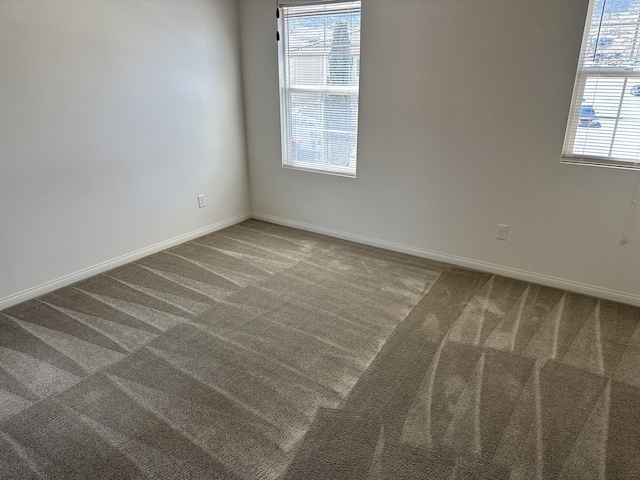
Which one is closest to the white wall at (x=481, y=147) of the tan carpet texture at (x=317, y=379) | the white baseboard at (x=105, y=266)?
the tan carpet texture at (x=317, y=379)

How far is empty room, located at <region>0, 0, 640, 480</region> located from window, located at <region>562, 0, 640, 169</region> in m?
0.01

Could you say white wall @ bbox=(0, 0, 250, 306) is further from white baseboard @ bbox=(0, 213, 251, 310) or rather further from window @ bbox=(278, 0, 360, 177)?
window @ bbox=(278, 0, 360, 177)

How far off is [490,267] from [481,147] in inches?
37.3

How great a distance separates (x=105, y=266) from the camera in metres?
3.28

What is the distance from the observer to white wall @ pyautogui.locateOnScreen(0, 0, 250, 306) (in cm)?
263

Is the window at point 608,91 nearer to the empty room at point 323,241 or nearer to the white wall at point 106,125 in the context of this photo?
the empty room at point 323,241

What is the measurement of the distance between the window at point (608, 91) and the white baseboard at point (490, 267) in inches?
34.4

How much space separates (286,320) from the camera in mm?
2635

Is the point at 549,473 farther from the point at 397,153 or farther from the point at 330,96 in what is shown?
the point at 330,96

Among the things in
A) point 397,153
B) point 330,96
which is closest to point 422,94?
point 397,153

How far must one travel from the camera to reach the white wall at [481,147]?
108 inches

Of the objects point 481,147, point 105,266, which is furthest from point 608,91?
point 105,266

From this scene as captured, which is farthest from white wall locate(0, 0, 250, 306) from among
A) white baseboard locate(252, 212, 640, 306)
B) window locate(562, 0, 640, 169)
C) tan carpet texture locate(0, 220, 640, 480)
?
window locate(562, 0, 640, 169)

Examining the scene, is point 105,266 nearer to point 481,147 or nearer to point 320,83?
point 320,83
